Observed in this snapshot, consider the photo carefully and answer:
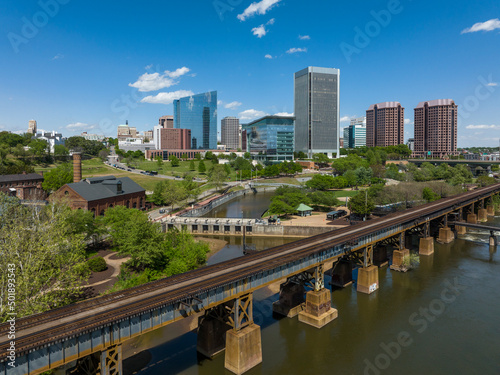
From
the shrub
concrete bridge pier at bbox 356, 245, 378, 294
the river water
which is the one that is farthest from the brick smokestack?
concrete bridge pier at bbox 356, 245, 378, 294

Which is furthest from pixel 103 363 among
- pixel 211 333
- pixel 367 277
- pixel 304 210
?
pixel 304 210

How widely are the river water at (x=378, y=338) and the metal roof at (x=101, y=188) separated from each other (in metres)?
52.9

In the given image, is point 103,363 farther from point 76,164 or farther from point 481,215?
point 481,215

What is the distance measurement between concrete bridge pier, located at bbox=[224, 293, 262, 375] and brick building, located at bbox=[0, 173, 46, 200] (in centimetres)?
9522

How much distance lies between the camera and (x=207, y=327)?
30234mm

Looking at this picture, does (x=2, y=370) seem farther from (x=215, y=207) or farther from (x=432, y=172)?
(x=432, y=172)

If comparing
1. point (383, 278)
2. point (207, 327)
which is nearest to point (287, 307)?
point (207, 327)

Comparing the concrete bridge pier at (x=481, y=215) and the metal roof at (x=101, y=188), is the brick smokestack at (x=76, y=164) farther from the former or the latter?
the concrete bridge pier at (x=481, y=215)

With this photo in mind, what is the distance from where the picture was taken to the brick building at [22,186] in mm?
99625

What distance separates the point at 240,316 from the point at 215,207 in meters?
86.9

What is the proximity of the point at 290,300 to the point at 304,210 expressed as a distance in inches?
2049

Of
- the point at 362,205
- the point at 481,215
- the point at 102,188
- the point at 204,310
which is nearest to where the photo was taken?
the point at 204,310

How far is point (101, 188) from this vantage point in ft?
277

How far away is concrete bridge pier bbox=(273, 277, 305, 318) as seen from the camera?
37906mm
